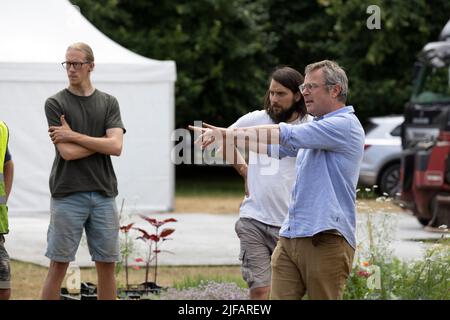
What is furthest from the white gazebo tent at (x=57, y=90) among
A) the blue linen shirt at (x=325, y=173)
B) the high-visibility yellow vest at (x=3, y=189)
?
the blue linen shirt at (x=325, y=173)

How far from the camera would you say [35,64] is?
1959cm

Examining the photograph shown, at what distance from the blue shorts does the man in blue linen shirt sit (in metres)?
2.30

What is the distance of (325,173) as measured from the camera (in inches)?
234

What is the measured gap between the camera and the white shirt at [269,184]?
750 centimetres

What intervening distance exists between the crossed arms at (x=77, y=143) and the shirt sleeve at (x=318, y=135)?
244cm

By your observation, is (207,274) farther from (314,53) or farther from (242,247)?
(314,53)

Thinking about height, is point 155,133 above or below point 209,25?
below

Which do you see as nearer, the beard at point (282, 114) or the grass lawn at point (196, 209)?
the beard at point (282, 114)

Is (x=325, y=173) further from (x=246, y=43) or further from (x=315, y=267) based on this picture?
(x=246, y=43)

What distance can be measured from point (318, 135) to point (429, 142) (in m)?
12.2

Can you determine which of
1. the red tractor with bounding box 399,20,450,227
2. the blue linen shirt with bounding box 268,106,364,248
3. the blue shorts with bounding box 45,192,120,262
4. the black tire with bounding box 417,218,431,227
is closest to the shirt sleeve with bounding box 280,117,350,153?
the blue linen shirt with bounding box 268,106,364,248

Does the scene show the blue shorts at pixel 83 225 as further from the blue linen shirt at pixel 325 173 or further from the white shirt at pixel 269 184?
the blue linen shirt at pixel 325 173
